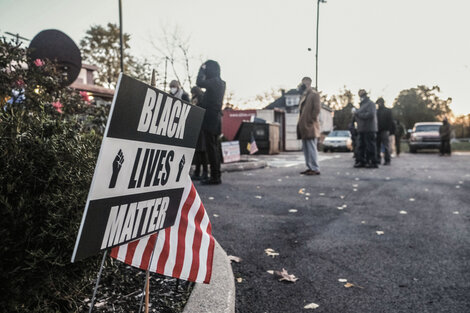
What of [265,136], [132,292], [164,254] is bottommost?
[132,292]

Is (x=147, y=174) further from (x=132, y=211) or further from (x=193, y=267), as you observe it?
(x=193, y=267)

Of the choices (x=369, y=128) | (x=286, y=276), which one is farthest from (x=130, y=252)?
(x=369, y=128)

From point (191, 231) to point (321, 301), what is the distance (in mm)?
956

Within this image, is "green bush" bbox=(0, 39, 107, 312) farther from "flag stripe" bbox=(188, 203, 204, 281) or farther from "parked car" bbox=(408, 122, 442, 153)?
"parked car" bbox=(408, 122, 442, 153)

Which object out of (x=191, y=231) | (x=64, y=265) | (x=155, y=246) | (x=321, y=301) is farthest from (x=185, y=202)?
(x=321, y=301)

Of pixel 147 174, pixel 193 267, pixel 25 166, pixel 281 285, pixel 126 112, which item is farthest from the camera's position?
pixel 281 285

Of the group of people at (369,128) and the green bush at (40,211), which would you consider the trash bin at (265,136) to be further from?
the green bush at (40,211)

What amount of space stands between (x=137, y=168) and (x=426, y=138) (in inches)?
899

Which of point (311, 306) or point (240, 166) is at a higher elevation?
point (240, 166)

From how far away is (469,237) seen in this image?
3.90m

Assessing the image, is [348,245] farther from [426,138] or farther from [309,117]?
[426,138]

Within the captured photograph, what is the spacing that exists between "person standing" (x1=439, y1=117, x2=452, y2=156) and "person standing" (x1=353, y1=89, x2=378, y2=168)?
28.5 feet

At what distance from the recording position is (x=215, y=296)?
2184 millimetres

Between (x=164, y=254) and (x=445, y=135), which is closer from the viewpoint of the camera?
(x=164, y=254)
